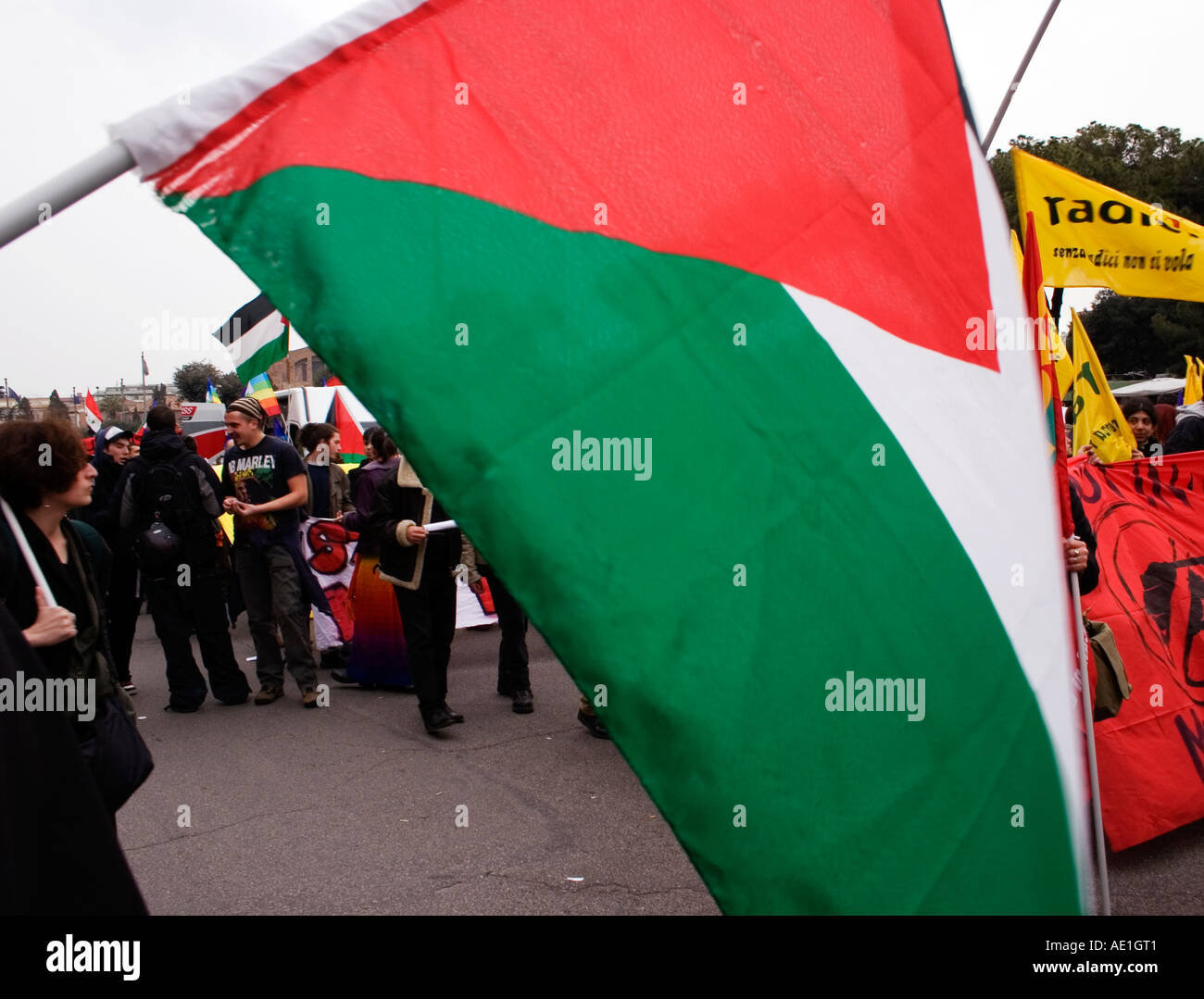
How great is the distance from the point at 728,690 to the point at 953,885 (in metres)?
0.52

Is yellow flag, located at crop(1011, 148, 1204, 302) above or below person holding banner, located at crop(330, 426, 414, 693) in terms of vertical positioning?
above

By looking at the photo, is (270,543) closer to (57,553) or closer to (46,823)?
(57,553)

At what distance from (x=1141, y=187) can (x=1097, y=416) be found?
35197 millimetres

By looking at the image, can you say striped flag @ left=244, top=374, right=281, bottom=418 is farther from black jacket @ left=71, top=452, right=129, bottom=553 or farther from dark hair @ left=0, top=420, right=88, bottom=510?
dark hair @ left=0, top=420, right=88, bottom=510

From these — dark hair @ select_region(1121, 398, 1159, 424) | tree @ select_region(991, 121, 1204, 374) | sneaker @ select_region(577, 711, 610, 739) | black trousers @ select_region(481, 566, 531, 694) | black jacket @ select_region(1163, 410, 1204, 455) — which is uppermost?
tree @ select_region(991, 121, 1204, 374)

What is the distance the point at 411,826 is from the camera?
4848 mm

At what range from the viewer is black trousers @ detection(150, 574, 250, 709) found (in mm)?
7156

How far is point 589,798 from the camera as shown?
518 cm

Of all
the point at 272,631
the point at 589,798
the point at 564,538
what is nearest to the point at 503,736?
the point at 589,798

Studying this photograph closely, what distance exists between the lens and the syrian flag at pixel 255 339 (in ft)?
35.1

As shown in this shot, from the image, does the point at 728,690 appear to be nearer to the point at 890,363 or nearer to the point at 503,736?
the point at 890,363

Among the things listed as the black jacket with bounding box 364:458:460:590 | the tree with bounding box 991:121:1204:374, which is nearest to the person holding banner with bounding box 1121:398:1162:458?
the black jacket with bounding box 364:458:460:590

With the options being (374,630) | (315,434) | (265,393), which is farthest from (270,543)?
(265,393)

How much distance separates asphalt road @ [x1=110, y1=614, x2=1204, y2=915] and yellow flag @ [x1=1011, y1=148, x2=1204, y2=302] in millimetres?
3124
